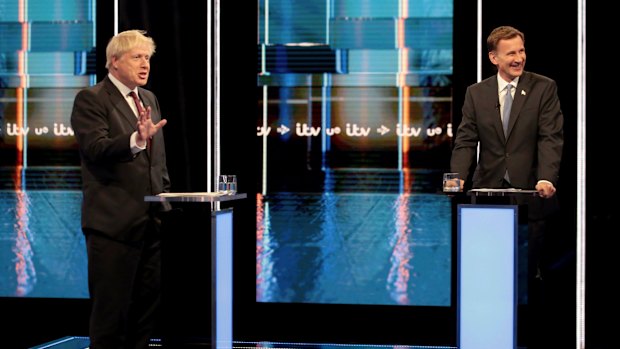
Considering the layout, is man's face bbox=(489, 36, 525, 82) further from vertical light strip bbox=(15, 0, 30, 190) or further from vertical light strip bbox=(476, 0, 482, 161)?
vertical light strip bbox=(15, 0, 30, 190)

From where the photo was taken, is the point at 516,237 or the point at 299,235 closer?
the point at 516,237

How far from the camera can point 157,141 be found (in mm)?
3984

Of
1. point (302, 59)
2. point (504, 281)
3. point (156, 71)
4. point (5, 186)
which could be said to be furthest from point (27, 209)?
point (504, 281)

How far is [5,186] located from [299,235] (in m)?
1.98

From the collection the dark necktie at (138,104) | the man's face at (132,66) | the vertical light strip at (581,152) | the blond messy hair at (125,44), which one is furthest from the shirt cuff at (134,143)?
the vertical light strip at (581,152)

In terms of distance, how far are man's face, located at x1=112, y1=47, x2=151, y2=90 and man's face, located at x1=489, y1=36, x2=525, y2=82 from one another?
1.67 m

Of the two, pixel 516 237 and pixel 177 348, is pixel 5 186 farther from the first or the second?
pixel 516 237

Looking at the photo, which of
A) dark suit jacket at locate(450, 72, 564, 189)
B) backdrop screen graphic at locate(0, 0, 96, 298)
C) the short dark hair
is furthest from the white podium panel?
backdrop screen graphic at locate(0, 0, 96, 298)

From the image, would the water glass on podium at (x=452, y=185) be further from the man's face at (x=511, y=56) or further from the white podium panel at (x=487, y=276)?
the man's face at (x=511, y=56)

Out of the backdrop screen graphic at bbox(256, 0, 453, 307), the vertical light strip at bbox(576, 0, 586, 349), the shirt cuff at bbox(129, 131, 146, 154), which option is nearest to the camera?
the shirt cuff at bbox(129, 131, 146, 154)

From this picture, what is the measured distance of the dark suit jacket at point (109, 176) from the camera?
3770 millimetres

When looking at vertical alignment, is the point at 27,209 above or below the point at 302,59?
below

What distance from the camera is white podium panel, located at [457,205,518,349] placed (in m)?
3.70

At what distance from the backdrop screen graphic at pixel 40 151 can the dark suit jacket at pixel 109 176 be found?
193 centimetres
